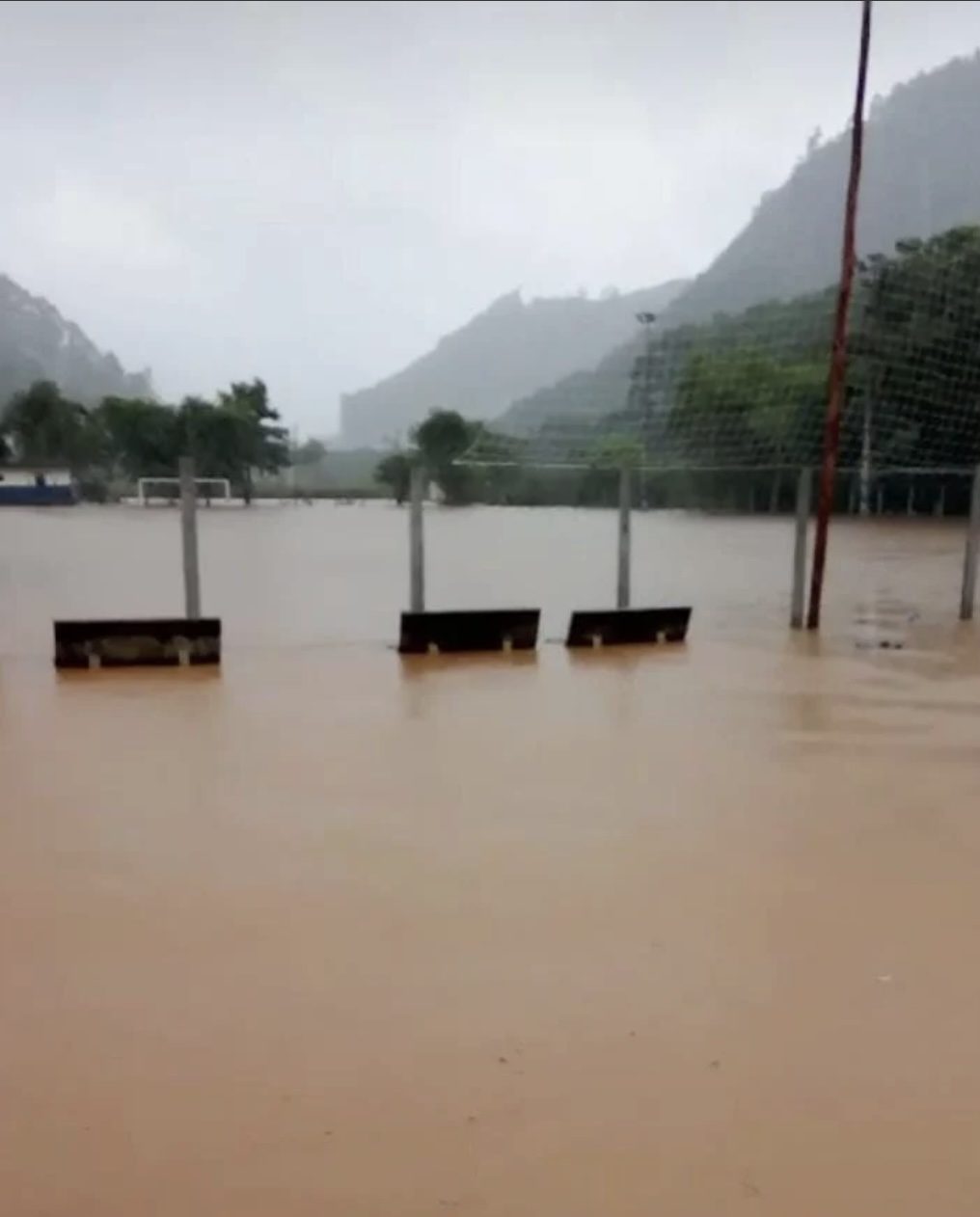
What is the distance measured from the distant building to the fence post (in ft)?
41.1

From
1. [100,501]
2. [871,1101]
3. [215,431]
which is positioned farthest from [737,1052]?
[100,501]

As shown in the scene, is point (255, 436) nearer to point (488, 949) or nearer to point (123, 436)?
point (123, 436)

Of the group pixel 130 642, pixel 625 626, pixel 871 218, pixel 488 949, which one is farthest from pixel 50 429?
pixel 871 218

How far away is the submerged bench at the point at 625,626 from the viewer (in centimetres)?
697

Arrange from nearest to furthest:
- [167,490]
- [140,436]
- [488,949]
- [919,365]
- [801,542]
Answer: [488,949], [801,542], [167,490], [919,365], [140,436]

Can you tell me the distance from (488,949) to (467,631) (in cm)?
435

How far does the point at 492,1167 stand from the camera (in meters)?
1.69

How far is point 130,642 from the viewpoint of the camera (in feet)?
20.1

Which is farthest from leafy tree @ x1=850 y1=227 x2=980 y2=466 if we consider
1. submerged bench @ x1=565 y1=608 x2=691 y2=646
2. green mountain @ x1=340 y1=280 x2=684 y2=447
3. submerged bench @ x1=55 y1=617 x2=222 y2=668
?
Result: green mountain @ x1=340 y1=280 x2=684 y2=447

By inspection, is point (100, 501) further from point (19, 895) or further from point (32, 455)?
point (19, 895)

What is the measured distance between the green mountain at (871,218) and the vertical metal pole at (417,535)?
13.5m

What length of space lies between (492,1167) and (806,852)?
5.49 feet

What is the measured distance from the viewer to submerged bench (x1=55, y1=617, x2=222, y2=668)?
6.07 meters

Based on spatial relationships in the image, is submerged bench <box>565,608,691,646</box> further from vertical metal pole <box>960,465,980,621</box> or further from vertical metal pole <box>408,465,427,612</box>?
vertical metal pole <box>960,465,980,621</box>
